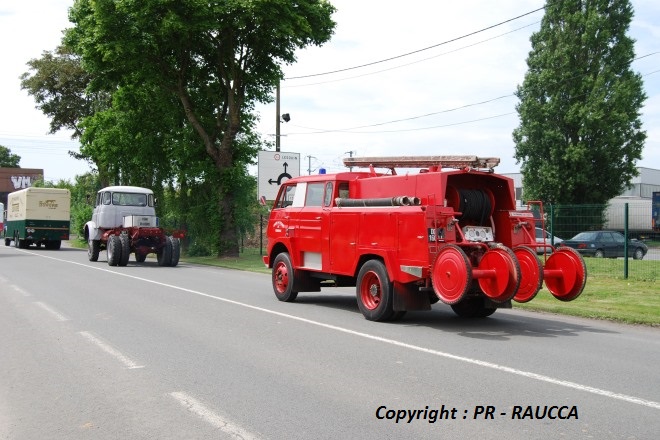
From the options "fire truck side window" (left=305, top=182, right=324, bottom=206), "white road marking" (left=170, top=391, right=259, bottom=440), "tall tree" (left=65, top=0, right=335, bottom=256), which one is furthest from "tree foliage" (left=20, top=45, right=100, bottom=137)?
"white road marking" (left=170, top=391, right=259, bottom=440)

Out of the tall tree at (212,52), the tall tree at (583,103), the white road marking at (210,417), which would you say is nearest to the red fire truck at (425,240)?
the white road marking at (210,417)

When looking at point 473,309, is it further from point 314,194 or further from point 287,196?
point 287,196

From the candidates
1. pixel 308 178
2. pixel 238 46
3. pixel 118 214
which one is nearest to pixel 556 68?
pixel 238 46

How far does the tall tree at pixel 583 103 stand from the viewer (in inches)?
1591

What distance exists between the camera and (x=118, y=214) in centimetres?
2670

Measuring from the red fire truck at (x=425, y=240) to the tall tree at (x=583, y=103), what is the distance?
31.9 m

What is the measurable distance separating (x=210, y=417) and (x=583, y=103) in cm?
4009

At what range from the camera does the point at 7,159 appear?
378 feet

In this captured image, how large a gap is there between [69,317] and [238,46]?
20.4 m

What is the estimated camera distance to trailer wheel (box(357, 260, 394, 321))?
10672mm

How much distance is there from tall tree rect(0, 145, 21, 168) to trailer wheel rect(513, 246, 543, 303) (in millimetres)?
119373

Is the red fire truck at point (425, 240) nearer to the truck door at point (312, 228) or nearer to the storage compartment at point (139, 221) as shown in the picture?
the truck door at point (312, 228)

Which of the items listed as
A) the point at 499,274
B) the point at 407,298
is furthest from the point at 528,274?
the point at 407,298

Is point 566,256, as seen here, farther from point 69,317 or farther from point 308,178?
point 69,317
